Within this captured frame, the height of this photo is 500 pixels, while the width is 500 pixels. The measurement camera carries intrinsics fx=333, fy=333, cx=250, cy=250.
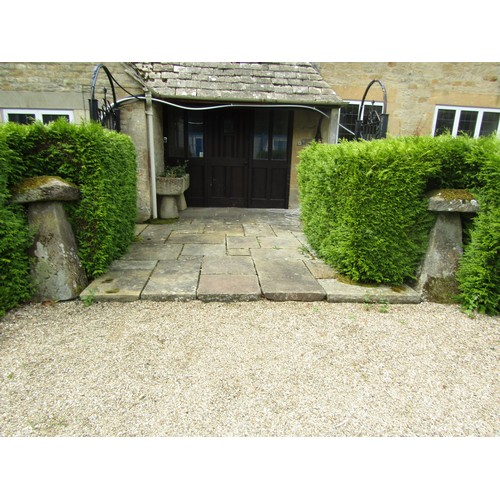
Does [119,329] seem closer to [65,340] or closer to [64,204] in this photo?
[65,340]

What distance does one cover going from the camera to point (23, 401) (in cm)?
215

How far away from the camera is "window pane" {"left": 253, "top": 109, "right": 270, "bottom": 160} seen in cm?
880

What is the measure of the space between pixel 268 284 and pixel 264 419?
2.02m

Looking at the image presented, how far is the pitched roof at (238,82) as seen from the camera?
7348 millimetres

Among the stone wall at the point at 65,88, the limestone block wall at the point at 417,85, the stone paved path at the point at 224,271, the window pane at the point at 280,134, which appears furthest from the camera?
the limestone block wall at the point at 417,85

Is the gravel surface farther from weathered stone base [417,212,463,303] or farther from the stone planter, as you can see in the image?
the stone planter

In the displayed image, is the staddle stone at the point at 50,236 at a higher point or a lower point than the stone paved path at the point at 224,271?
higher

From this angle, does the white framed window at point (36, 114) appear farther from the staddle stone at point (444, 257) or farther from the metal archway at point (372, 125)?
the staddle stone at point (444, 257)

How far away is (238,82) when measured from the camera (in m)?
7.77

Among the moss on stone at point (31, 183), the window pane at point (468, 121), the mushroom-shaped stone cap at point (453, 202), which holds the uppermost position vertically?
the window pane at point (468, 121)

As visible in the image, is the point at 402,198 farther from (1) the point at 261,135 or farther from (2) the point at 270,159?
(1) the point at 261,135

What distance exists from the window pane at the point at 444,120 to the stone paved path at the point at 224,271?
6.49 m

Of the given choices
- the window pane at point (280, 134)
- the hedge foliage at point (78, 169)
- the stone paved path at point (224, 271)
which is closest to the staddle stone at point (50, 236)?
the hedge foliage at point (78, 169)

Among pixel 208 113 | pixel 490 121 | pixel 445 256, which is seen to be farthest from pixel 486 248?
pixel 490 121
